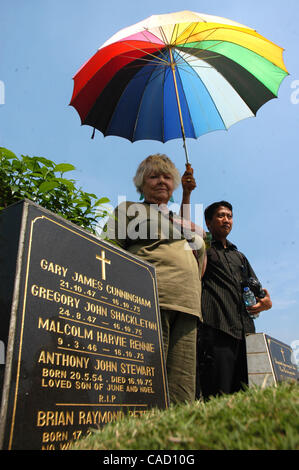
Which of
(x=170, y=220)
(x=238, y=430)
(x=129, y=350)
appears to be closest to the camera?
(x=238, y=430)

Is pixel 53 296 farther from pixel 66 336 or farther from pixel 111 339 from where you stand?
pixel 111 339

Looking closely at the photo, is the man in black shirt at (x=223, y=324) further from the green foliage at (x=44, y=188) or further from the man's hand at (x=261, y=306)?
the green foliage at (x=44, y=188)

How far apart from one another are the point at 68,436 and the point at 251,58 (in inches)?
164

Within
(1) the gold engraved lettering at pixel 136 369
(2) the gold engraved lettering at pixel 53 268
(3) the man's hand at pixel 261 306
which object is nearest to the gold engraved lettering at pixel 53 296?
(2) the gold engraved lettering at pixel 53 268

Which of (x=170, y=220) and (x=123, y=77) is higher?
(x=123, y=77)

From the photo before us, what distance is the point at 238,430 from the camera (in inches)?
56.0

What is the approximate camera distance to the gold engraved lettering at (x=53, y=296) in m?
2.01

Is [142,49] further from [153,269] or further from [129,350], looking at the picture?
[129,350]

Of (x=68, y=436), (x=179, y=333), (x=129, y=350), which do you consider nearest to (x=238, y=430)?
(x=68, y=436)

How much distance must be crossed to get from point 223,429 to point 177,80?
3871 mm

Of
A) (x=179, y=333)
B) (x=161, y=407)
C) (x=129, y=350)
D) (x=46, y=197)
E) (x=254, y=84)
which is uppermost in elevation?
(x=254, y=84)

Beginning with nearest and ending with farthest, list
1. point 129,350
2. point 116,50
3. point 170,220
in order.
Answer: point 129,350 < point 170,220 < point 116,50

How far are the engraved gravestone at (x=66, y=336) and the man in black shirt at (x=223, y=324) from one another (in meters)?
0.95

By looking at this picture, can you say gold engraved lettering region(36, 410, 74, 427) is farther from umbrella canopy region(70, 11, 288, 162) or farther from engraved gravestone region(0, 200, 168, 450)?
umbrella canopy region(70, 11, 288, 162)
